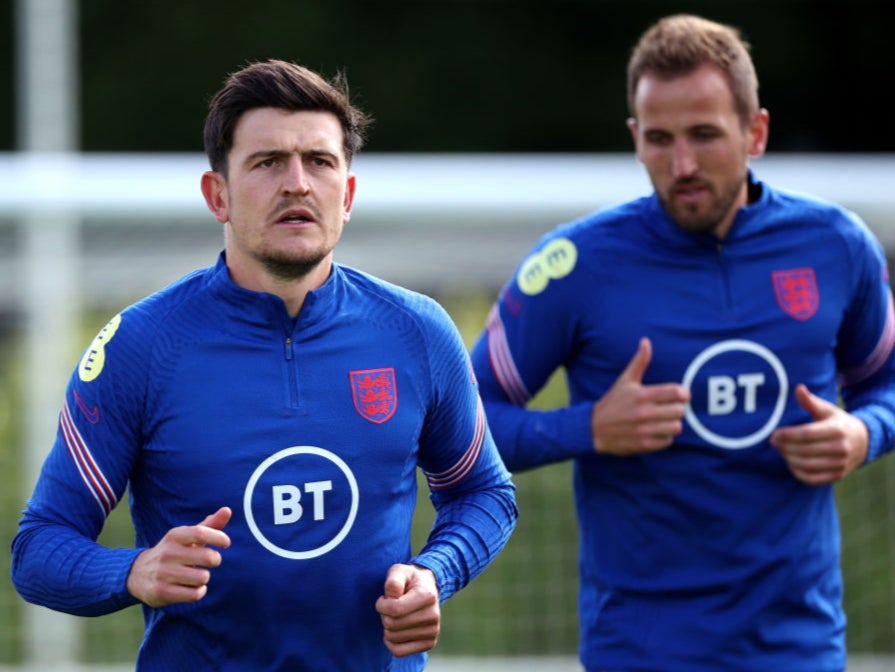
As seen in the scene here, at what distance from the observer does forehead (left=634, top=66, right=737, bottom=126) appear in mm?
3564

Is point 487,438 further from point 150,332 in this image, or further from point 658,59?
point 658,59

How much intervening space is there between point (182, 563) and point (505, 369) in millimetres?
1280

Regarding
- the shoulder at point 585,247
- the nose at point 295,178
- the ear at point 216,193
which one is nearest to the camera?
the nose at point 295,178

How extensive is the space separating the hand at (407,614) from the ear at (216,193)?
74 cm

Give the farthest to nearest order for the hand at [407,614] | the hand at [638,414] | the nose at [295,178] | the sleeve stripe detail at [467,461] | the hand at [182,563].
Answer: the hand at [638,414] < the sleeve stripe detail at [467,461] < the nose at [295,178] < the hand at [407,614] < the hand at [182,563]

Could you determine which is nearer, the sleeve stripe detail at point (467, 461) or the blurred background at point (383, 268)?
the sleeve stripe detail at point (467, 461)

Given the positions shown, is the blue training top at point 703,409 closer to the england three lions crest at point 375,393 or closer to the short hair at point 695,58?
the short hair at point 695,58

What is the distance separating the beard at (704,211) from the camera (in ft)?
11.7

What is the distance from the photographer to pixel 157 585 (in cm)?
260

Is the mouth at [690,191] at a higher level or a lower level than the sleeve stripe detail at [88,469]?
higher

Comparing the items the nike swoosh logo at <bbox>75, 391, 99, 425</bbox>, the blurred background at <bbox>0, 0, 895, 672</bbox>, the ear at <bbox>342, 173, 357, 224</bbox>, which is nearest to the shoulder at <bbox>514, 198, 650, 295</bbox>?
the ear at <bbox>342, 173, 357, 224</bbox>

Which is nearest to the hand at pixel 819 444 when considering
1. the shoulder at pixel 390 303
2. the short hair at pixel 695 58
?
the short hair at pixel 695 58

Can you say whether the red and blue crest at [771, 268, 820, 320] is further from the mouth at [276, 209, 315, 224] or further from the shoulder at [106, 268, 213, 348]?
the shoulder at [106, 268, 213, 348]

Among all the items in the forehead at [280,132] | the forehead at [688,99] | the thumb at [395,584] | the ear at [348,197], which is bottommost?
the thumb at [395,584]
